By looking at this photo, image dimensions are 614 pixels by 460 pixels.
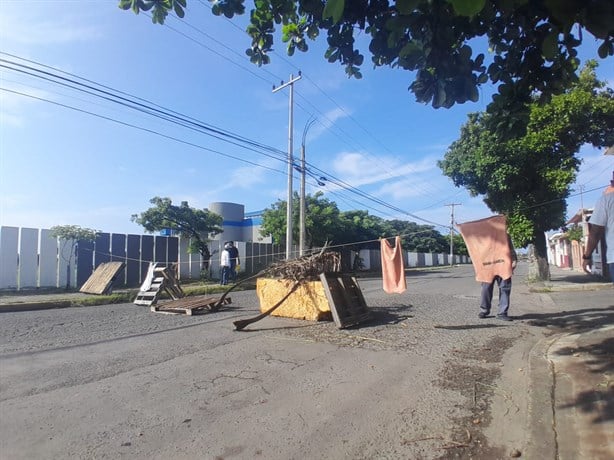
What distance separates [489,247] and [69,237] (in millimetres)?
15241

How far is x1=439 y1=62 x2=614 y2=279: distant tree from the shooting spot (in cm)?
1579

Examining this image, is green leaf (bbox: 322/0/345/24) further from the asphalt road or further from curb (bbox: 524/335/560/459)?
curb (bbox: 524/335/560/459)

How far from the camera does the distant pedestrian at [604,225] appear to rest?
14.8 feet

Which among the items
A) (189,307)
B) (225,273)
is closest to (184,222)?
(225,273)

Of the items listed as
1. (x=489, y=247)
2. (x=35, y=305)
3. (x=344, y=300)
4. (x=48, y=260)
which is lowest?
(x=35, y=305)

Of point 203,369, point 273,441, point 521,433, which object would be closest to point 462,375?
point 521,433

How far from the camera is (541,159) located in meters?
16.3

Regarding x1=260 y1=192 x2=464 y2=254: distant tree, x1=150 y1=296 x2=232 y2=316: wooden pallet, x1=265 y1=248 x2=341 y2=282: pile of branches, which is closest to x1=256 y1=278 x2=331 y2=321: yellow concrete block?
x1=265 y1=248 x2=341 y2=282: pile of branches

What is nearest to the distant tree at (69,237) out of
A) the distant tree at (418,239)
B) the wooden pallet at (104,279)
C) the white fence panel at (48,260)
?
the white fence panel at (48,260)

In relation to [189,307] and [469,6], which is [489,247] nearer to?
[189,307]

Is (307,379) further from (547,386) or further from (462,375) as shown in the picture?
(547,386)

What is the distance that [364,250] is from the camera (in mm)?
37750

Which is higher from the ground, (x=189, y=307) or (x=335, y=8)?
(x=335, y=8)

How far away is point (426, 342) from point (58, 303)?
10059mm
